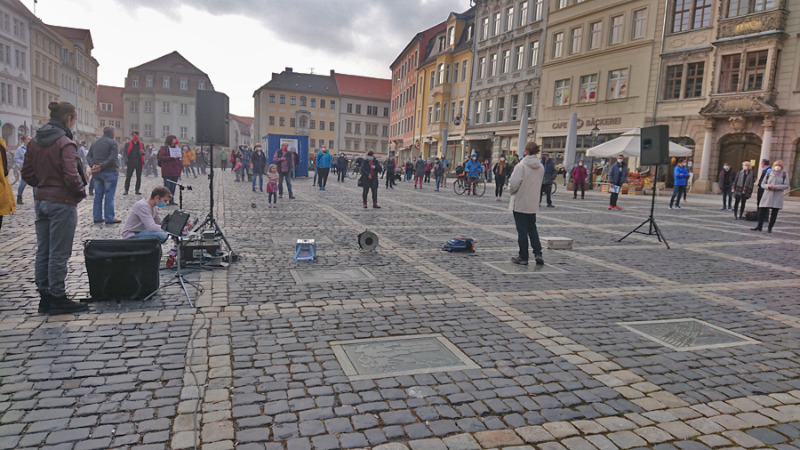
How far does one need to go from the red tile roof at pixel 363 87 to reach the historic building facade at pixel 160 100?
2547 cm

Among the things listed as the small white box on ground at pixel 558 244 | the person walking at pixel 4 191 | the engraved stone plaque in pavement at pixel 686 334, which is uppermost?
the person walking at pixel 4 191

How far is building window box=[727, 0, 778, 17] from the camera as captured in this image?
1006 inches

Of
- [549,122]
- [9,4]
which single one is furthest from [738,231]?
[9,4]

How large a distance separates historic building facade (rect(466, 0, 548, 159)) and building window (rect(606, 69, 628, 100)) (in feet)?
22.2

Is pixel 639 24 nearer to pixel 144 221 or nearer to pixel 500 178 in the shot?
pixel 500 178

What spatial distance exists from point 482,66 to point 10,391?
4682 centimetres

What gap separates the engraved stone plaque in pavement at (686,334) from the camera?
192 inches

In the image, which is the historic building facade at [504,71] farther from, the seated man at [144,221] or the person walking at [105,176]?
the seated man at [144,221]

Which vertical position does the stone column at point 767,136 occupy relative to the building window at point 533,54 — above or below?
below

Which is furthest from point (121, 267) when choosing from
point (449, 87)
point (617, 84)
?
point (449, 87)

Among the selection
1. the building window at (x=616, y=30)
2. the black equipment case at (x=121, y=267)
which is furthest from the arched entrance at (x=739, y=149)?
the black equipment case at (x=121, y=267)

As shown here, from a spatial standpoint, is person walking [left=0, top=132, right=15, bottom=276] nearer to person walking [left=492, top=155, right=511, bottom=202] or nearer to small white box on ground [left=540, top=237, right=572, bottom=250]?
small white box on ground [left=540, top=237, right=572, bottom=250]

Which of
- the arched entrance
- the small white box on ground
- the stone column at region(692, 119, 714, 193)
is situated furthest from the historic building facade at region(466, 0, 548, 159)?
the small white box on ground

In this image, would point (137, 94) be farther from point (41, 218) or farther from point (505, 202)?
point (41, 218)
